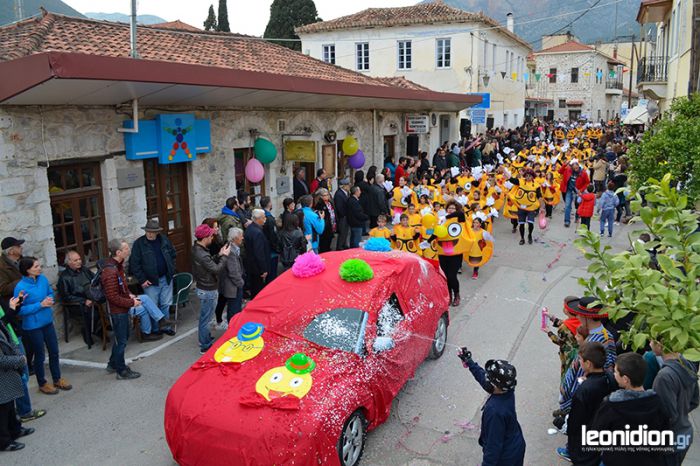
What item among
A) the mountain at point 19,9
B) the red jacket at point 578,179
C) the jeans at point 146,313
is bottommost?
the jeans at point 146,313

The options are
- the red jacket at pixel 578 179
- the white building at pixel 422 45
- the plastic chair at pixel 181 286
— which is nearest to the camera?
the plastic chair at pixel 181 286

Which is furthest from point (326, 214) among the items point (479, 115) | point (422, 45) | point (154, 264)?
point (422, 45)

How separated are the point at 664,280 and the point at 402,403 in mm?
3578

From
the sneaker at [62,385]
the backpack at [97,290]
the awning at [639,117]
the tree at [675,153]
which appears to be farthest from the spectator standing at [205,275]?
the awning at [639,117]

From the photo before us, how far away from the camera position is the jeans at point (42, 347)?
20.7ft

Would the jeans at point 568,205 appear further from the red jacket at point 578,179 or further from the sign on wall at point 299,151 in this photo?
the sign on wall at point 299,151

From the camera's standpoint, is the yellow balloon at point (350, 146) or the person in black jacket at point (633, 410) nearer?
the person in black jacket at point (633, 410)

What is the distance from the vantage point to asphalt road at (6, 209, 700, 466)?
5.39 metres

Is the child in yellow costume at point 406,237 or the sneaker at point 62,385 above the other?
the child in yellow costume at point 406,237

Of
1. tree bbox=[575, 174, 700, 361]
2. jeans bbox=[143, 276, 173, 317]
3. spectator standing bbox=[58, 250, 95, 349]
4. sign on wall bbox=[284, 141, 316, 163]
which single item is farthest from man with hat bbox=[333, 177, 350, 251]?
tree bbox=[575, 174, 700, 361]

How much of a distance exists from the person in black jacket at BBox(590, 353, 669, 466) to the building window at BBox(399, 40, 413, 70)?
2995 centimetres

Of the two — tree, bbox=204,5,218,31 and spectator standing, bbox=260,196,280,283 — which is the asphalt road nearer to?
spectator standing, bbox=260,196,280,283

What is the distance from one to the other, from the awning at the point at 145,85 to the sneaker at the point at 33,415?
11.8 feet

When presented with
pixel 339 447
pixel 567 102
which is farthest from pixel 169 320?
A: pixel 567 102
